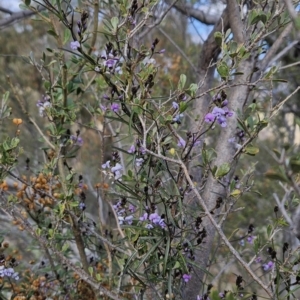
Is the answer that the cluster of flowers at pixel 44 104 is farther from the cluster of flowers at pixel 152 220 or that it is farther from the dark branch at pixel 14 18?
the dark branch at pixel 14 18

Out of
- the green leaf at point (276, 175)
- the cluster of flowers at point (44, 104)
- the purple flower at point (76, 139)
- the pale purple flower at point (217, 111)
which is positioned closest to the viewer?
the green leaf at point (276, 175)

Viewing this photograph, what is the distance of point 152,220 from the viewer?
0.98m

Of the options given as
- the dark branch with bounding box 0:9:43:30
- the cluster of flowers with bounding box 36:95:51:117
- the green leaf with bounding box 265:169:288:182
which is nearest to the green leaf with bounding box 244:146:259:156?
the green leaf with bounding box 265:169:288:182

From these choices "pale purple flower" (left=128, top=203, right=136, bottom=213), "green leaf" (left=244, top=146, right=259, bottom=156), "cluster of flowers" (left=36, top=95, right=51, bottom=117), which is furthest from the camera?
"cluster of flowers" (left=36, top=95, right=51, bottom=117)

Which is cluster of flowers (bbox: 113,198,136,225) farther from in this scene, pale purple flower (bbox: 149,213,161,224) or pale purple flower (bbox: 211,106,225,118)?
pale purple flower (bbox: 211,106,225,118)

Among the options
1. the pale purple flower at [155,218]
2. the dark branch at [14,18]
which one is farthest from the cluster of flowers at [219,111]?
the dark branch at [14,18]

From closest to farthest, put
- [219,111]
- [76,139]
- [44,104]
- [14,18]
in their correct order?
[219,111] → [44,104] → [76,139] → [14,18]

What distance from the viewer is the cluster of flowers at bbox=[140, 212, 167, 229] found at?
3.18 ft

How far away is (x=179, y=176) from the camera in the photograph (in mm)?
1013

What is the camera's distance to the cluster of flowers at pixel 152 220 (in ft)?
3.18

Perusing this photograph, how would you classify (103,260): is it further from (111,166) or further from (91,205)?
(91,205)

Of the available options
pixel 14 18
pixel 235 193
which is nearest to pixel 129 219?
pixel 235 193

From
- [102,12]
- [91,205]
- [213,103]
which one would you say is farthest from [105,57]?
[91,205]

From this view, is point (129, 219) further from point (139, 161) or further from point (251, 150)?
point (251, 150)
